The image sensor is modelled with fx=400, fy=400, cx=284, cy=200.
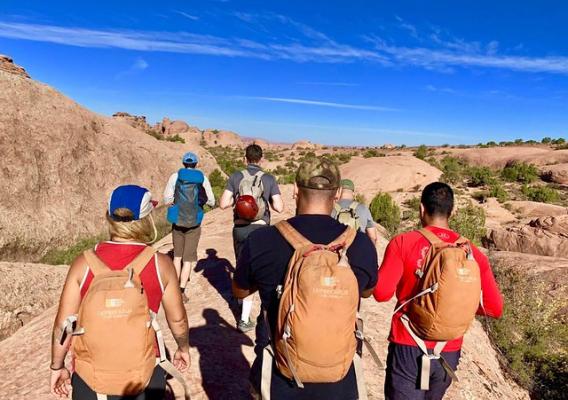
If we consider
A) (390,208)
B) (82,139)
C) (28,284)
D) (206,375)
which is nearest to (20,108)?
(82,139)

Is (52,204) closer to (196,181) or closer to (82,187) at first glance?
(82,187)

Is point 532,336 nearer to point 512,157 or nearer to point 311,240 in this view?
point 311,240

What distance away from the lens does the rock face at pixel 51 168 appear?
9695 mm

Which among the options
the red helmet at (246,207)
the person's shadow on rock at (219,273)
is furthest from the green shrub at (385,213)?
the red helmet at (246,207)

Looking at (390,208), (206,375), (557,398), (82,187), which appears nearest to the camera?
(206,375)

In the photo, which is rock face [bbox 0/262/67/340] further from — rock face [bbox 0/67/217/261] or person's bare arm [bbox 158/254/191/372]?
person's bare arm [bbox 158/254/191/372]

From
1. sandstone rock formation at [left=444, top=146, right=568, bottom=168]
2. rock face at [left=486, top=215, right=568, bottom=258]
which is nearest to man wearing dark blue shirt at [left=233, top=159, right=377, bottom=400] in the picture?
rock face at [left=486, top=215, right=568, bottom=258]

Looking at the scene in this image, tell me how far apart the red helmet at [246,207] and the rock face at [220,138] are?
281 feet

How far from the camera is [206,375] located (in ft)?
14.1

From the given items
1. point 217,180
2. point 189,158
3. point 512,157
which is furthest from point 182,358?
point 512,157

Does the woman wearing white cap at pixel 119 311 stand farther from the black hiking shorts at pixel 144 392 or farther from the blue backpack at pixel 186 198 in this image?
the blue backpack at pixel 186 198

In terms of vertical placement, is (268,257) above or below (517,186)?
above

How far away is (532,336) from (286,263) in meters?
7.62

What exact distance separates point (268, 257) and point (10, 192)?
9.98 metres
